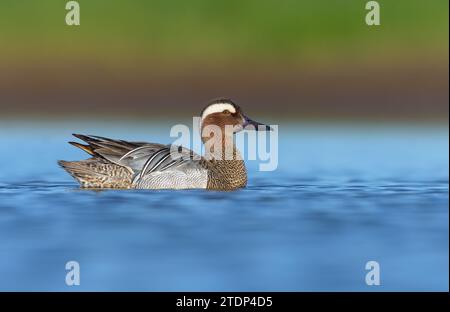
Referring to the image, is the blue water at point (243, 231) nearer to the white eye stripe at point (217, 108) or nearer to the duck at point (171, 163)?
the duck at point (171, 163)

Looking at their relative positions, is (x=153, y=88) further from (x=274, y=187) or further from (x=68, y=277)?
(x=68, y=277)

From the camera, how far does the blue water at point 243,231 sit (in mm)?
7543

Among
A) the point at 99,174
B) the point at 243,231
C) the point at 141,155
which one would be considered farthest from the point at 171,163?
the point at 243,231

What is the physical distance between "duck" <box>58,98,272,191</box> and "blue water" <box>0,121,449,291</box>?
0.71ft

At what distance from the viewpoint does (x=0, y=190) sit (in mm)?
11273

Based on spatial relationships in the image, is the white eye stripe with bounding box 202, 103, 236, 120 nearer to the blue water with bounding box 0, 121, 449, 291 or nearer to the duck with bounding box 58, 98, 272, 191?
the duck with bounding box 58, 98, 272, 191

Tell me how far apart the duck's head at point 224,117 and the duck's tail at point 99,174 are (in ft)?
3.27

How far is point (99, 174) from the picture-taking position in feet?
36.7

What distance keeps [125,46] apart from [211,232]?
41.3 ft

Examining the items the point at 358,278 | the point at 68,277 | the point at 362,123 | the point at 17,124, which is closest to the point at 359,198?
the point at 358,278

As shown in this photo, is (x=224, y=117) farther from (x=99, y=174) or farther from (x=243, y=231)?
(x=243, y=231)

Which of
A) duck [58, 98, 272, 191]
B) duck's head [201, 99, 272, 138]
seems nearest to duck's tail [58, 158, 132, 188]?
duck [58, 98, 272, 191]

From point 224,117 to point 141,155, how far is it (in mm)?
953
